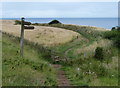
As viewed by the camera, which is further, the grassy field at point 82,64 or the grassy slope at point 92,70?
the grassy field at point 82,64

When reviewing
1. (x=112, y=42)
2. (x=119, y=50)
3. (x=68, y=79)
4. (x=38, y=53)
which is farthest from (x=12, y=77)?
(x=112, y=42)

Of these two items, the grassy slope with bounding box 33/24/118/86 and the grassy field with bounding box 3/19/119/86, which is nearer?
the grassy slope with bounding box 33/24/118/86

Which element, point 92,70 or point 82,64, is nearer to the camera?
point 92,70

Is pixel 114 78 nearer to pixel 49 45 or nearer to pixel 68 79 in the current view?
pixel 68 79

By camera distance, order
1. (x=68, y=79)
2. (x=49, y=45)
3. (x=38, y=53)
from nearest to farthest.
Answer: (x=68, y=79), (x=38, y=53), (x=49, y=45)

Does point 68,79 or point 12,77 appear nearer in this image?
point 12,77

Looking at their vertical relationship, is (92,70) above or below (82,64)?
above

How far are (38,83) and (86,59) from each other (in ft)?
31.9

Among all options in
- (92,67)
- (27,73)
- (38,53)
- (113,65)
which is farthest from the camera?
(38,53)

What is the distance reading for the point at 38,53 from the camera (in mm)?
21891

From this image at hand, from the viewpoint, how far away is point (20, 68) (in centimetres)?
1232

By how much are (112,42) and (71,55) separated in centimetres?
545

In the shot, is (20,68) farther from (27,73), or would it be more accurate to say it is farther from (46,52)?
(46,52)

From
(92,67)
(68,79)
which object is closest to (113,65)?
(92,67)
